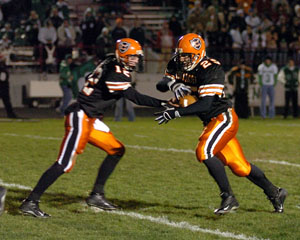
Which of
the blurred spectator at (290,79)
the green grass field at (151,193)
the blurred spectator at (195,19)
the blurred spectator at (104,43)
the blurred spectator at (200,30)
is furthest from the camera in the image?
the blurred spectator at (195,19)

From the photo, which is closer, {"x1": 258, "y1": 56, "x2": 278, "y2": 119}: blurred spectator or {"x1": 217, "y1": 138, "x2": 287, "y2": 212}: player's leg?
{"x1": 217, "y1": 138, "x2": 287, "y2": 212}: player's leg

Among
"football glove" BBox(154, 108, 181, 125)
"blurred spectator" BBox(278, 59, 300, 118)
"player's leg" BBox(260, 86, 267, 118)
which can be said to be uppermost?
"football glove" BBox(154, 108, 181, 125)

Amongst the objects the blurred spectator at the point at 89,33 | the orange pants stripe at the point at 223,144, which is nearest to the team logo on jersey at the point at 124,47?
the orange pants stripe at the point at 223,144

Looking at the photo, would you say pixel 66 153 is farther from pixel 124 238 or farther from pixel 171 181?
pixel 171 181

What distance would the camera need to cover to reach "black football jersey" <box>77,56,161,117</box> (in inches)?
248

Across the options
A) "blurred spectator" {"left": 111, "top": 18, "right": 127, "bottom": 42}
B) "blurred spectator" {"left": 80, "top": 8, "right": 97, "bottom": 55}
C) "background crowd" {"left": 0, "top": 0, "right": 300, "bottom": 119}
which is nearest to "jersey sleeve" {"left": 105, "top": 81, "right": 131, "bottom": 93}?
"background crowd" {"left": 0, "top": 0, "right": 300, "bottom": 119}

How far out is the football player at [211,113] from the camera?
20.0 feet

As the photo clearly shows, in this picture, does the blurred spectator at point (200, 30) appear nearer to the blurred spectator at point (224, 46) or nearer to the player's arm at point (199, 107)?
the blurred spectator at point (224, 46)

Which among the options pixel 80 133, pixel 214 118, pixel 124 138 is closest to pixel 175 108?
pixel 214 118

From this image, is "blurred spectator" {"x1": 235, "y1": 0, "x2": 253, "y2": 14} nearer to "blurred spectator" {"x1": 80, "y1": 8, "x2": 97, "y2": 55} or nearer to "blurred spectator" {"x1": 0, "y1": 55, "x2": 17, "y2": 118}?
"blurred spectator" {"x1": 80, "y1": 8, "x2": 97, "y2": 55}

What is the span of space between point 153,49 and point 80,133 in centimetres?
1675

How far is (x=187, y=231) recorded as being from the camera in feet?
18.6

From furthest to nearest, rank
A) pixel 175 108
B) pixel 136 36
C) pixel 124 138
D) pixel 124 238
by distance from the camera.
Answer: pixel 136 36 → pixel 124 138 → pixel 175 108 → pixel 124 238

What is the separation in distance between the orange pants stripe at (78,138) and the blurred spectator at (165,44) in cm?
1587
